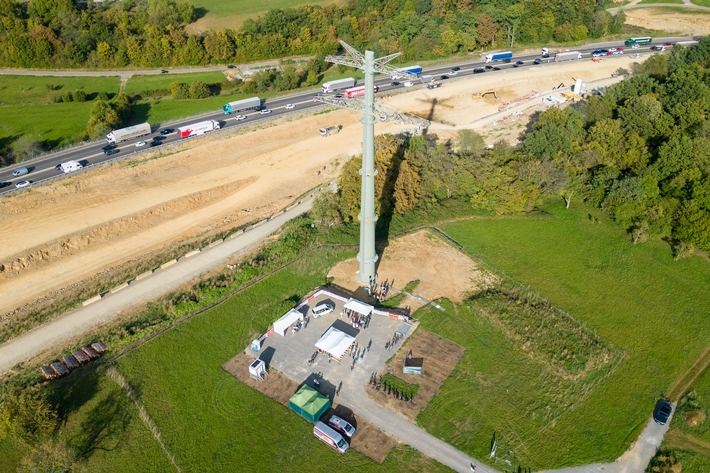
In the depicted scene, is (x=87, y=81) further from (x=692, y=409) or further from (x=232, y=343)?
(x=692, y=409)

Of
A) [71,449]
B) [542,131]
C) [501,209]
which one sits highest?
[542,131]

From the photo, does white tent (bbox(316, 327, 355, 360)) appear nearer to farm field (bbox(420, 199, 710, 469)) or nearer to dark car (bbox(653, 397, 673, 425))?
farm field (bbox(420, 199, 710, 469))

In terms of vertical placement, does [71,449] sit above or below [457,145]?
below

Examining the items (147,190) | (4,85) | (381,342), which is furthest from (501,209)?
(4,85)

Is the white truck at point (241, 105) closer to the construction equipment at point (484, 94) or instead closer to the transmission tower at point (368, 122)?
the construction equipment at point (484, 94)

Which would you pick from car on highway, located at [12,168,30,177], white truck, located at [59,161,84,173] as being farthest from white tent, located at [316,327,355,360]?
car on highway, located at [12,168,30,177]

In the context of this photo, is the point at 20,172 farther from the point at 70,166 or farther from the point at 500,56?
the point at 500,56

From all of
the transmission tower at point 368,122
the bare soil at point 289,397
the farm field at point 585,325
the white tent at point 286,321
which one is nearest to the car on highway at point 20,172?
the bare soil at point 289,397
